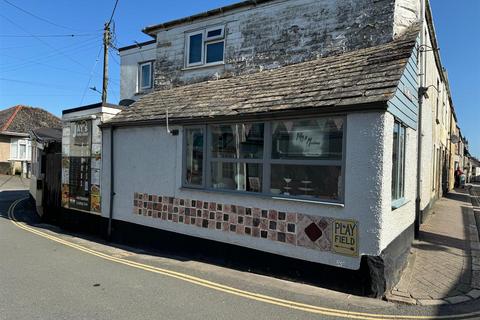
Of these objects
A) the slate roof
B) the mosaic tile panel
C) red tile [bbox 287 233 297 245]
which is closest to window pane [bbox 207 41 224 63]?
the slate roof

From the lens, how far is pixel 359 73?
6605mm

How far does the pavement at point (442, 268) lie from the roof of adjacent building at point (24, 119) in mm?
32261

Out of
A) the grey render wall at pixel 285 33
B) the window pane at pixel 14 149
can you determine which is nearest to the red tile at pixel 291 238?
the grey render wall at pixel 285 33

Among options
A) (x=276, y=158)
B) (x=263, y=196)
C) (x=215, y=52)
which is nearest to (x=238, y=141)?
(x=276, y=158)

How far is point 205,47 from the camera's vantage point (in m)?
11.0

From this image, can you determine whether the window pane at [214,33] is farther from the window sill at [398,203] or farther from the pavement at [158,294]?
the window sill at [398,203]

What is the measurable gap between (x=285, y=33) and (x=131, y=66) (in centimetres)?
827

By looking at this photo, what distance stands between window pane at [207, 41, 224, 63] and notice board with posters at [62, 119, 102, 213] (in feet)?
12.0

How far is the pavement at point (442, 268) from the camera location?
542 centimetres

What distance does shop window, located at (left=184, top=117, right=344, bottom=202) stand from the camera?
617 centimetres

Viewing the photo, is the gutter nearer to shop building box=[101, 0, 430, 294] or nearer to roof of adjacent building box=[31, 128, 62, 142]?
shop building box=[101, 0, 430, 294]

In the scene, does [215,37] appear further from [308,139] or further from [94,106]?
[308,139]

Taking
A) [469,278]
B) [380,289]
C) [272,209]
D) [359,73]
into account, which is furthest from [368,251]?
[359,73]

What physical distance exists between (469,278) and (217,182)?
4.71 meters
